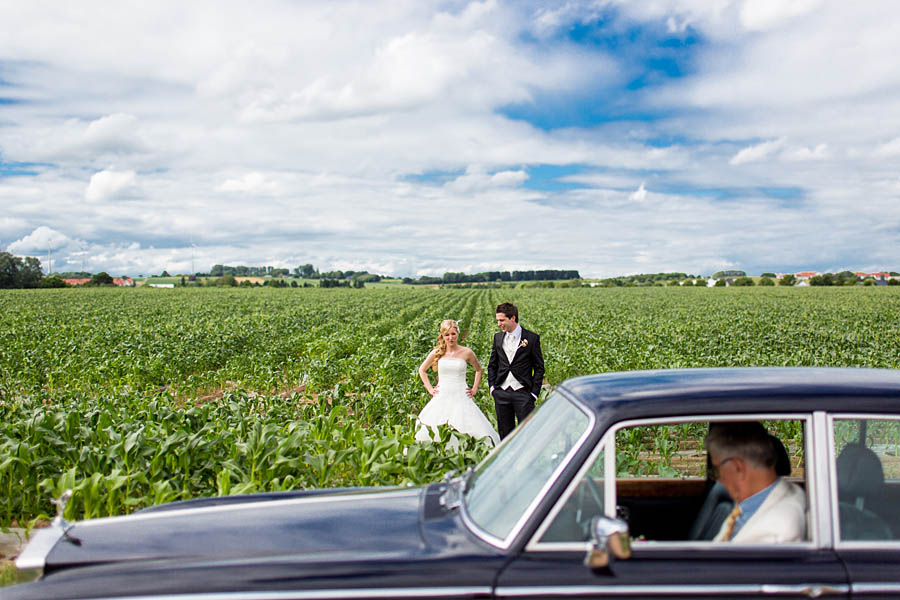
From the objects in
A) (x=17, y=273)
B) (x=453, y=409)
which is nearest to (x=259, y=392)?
(x=453, y=409)

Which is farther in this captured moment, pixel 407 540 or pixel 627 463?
pixel 627 463

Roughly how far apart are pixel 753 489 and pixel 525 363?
460cm

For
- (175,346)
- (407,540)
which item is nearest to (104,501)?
(407,540)

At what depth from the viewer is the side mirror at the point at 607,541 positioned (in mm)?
2191

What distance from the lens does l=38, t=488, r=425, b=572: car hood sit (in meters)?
2.57

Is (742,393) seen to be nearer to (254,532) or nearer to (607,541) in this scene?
(607,541)

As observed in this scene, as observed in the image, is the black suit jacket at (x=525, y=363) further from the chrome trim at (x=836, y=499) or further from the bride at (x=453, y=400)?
the chrome trim at (x=836, y=499)

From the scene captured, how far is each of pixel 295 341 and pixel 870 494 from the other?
18.7 m

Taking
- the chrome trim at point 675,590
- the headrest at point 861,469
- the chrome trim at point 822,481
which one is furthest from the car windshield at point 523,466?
the headrest at point 861,469

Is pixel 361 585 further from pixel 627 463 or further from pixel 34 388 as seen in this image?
pixel 34 388

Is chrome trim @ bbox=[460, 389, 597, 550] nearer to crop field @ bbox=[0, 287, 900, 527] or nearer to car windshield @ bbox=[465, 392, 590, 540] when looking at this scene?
car windshield @ bbox=[465, 392, 590, 540]

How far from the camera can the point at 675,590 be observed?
7.52ft

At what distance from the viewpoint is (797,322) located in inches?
1169

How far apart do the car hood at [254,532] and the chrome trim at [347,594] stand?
0.55ft
